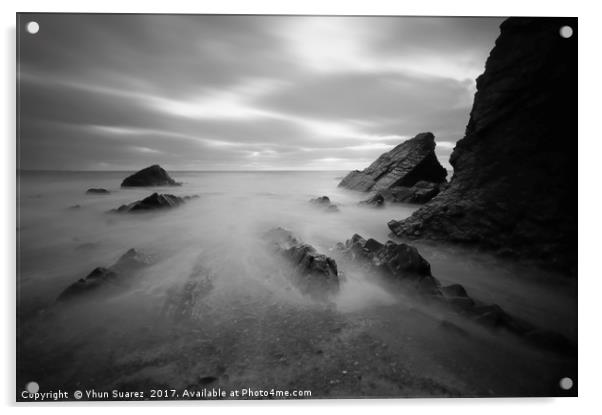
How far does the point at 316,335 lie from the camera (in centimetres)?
260

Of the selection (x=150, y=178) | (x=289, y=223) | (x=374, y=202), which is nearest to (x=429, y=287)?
(x=289, y=223)

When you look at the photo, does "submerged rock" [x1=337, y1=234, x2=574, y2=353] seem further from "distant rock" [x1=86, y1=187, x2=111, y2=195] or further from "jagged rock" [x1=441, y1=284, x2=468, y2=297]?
"distant rock" [x1=86, y1=187, x2=111, y2=195]

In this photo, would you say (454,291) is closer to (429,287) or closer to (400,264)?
(429,287)

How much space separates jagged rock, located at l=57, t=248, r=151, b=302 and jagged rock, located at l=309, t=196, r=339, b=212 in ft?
11.1

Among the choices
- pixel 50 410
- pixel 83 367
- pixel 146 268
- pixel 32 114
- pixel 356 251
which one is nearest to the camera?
pixel 83 367

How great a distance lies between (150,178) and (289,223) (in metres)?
2.86

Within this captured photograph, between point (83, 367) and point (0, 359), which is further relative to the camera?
point (0, 359)

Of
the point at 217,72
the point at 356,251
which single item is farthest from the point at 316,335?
the point at 217,72

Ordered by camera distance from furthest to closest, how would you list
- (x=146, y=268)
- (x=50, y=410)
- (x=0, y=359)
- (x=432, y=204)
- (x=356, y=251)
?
(x=432, y=204) < (x=356, y=251) < (x=146, y=268) < (x=0, y=359) < (x=50, y=410)

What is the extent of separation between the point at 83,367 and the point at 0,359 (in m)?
1.45

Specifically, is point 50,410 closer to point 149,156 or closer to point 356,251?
point 149,156

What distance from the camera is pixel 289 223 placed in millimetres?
4695

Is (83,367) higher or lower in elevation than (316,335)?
lower

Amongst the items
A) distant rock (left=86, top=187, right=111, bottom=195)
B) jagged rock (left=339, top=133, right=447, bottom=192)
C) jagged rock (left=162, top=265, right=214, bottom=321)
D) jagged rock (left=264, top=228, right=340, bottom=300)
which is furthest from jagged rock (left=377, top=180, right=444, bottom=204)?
distant rock (left=86, top=187, right=111, bottom=195)
